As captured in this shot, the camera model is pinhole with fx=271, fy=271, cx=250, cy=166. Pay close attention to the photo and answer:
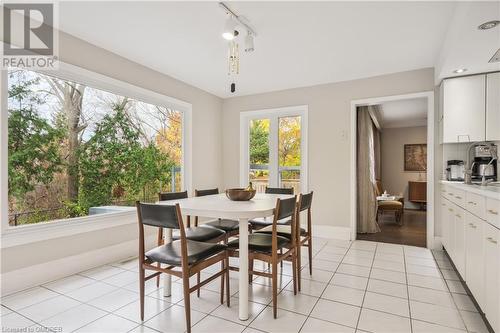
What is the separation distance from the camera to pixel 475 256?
204cm

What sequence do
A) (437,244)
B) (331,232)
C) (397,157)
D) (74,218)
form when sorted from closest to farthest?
(74,218) → (437,244) → (331,232) → (397,157)

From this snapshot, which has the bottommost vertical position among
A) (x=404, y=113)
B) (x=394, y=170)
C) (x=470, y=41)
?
(x=394, y=170)

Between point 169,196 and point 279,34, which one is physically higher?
point 279,34

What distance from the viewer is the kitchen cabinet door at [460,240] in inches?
94.7

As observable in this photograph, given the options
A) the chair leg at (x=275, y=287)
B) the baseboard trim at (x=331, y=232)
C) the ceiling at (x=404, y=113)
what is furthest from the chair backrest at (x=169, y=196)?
the ceiling at (x=404, y=113)

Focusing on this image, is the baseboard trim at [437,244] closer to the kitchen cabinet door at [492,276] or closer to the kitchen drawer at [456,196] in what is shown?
the kitchen drawer at [456,196]

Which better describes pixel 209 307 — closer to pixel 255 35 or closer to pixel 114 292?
pixel 114 292

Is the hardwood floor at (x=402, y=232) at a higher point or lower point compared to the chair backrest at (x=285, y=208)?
lower

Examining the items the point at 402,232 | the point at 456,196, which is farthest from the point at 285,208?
the point at 402,232

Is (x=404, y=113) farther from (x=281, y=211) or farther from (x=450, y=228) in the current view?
(x=281, y=211)

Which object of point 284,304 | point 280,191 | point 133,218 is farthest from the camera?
point 133,218

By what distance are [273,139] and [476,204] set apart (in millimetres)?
3351

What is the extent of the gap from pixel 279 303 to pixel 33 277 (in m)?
2.32

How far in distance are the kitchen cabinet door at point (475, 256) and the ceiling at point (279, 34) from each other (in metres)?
1.84
